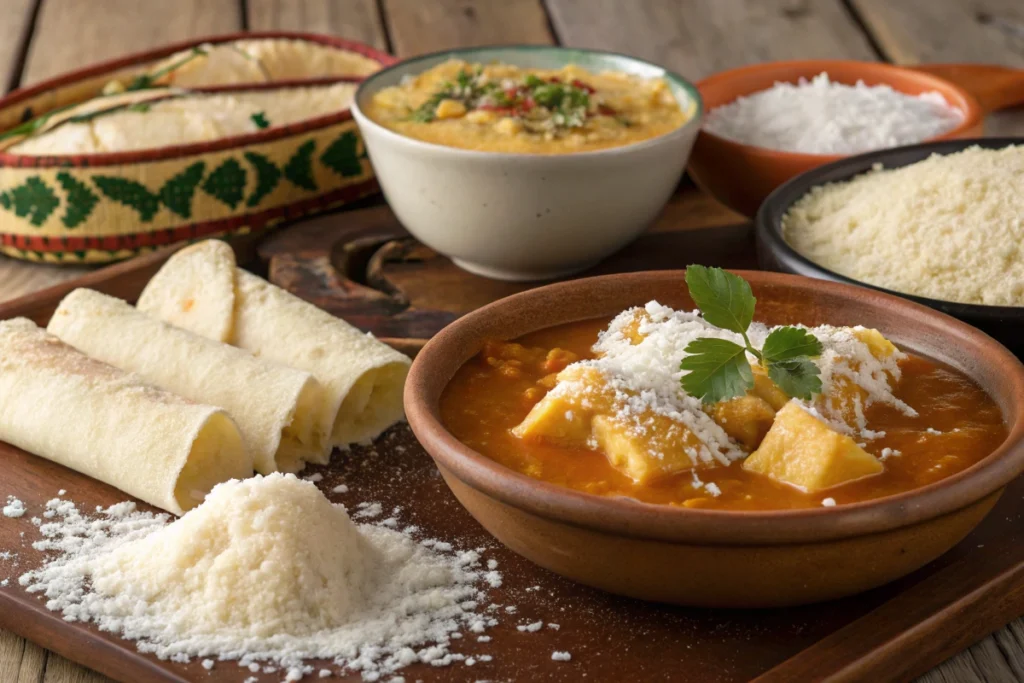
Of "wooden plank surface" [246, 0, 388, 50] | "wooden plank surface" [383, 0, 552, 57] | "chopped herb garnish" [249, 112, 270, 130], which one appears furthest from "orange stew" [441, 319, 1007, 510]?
"wooden plank surface" [246, 0, 388, 50]

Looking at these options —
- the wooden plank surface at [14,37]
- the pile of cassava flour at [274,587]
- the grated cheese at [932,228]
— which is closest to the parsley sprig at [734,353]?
the pile of cassava flour at [274,587]

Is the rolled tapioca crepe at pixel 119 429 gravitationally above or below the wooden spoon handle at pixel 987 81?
below

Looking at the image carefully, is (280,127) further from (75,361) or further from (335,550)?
(335,550)

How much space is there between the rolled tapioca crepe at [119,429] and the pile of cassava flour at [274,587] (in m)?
0.18

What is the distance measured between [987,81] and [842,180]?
121cm

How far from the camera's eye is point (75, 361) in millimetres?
2703

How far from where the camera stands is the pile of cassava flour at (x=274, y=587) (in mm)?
1965

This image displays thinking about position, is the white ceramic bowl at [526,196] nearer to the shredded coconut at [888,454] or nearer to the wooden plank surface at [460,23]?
the shredded coconut at [888,454]

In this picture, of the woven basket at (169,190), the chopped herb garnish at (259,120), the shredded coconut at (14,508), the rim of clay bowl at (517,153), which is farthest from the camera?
the chopped herb garnish at (259,120)

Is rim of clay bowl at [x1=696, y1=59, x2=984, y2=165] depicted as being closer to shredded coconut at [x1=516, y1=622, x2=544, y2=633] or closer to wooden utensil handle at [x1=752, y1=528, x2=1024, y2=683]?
wooden utensil handle at [x1=752, y1=528, x2=1024, y2=683]

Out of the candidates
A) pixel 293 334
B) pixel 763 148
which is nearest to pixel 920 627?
pixel 293 334

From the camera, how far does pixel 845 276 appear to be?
2.71 metres

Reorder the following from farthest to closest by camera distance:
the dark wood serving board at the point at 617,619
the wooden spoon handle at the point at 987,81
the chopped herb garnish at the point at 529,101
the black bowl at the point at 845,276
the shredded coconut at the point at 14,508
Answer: the wooden spoon handle at the point at 987,81 < the chopped herb garnish at the point at 529,101 < the black bowl at the point at 845,276 < the shredded coconut at the point at 14,508 < the dark wood serving board at the point at 617,619

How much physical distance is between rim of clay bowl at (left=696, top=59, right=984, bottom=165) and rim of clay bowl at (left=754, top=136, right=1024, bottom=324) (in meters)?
0.06
